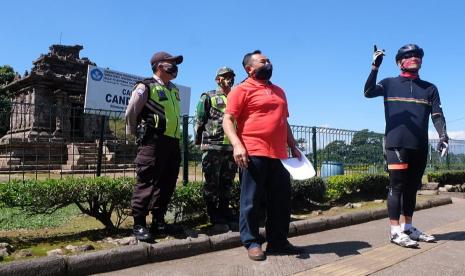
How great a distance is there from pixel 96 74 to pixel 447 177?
36.1 feet

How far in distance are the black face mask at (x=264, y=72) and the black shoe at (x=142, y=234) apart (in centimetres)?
181

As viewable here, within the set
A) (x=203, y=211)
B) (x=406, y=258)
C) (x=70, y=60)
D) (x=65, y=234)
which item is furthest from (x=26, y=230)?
(x=70, y=60)

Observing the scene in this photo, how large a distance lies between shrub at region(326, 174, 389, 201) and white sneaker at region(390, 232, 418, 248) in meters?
3.47

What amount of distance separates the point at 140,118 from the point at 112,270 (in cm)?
150

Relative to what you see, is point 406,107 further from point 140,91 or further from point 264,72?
point 140,91

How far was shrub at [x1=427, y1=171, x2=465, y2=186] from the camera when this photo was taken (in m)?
13.0

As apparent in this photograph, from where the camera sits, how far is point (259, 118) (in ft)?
12.9

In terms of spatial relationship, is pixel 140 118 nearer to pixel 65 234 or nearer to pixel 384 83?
pixel 65 234

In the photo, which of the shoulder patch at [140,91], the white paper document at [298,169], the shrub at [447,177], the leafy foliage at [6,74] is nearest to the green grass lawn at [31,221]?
the shoulder patch at [140,91]

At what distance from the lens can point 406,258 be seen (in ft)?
13.2

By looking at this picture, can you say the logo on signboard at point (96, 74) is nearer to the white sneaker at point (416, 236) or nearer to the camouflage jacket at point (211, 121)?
the camouflage jacket at point (211, 121)

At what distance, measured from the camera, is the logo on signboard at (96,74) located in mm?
8078

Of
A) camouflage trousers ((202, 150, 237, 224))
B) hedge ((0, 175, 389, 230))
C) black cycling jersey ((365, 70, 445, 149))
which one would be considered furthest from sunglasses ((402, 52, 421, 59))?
hedge ((0, 175, 389, 230))

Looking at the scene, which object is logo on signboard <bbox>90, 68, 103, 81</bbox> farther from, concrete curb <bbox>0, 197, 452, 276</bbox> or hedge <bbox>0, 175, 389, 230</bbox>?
concrete curb <bbox>0, 197, 452, 276</bbox>
